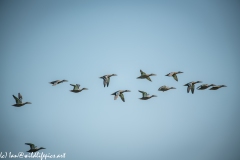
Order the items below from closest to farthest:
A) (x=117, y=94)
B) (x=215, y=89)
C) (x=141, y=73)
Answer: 1. (x=117, y=94)
2. (x=141, y=73)
3. (x=215, y=89)

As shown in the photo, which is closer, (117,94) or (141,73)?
(117,94)

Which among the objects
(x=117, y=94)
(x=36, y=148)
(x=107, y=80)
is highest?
(x=107, y=80)

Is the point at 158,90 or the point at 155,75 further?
the point at 155,75

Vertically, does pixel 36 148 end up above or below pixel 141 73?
below

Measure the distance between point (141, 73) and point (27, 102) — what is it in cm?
1272

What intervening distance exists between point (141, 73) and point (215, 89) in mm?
8879

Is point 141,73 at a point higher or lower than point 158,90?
higher

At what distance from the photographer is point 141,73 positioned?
77.7 ft

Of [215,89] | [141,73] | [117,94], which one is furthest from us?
[215,89]

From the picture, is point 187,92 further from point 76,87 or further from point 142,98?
point 76,87

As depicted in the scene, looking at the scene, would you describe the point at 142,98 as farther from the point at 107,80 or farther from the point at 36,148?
the point at 36,148

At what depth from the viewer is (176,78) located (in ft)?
82.4

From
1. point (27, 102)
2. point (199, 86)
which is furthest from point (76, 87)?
point (199, 86)

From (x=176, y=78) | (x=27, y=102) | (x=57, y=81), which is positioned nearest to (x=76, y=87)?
(x=57, y=81)
